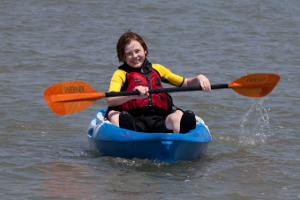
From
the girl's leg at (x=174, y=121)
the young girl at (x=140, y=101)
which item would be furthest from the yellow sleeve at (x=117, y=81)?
the girl's leg at (x=174, y=121)

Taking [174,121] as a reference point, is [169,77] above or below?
above

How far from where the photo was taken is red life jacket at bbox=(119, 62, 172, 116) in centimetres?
464

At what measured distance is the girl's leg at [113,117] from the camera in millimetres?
4569

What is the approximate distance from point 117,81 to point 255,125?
2.22 meters

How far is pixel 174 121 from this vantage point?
449 cm

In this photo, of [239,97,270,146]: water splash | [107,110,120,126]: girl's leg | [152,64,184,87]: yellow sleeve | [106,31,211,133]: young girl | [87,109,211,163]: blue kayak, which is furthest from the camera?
[239,97,270,146]: water splash

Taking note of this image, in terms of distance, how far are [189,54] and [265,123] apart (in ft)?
12.4

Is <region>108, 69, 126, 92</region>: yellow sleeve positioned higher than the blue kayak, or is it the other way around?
<region>108, 69, 126, 92</region>: yellow sleeve

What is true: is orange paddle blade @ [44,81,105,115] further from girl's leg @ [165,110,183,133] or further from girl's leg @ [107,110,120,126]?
girl's leg @ [165,110,183,133]

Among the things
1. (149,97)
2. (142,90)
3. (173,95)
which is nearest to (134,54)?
(149,97)

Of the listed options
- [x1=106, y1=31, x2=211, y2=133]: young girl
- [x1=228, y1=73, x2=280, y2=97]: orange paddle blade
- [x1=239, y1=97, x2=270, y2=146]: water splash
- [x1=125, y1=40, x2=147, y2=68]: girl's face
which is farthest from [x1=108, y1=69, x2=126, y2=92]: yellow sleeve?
[x1=239, y1=97, x2=270, y2=146]: water splash

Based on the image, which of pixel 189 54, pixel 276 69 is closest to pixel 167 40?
pixel 189 54

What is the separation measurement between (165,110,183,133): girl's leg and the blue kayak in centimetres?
13

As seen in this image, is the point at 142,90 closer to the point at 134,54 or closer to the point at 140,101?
the point at 140,101
